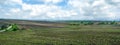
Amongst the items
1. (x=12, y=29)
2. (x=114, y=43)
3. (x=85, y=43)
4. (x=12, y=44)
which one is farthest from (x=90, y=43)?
(x=12, y=29)

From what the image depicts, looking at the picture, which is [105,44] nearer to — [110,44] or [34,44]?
[110,44]

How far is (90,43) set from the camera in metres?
37.2

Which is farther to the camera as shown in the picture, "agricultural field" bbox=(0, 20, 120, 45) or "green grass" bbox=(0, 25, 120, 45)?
"agricultural field" bbox=(0, 20, 120, 45)

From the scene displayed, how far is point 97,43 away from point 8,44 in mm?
11397

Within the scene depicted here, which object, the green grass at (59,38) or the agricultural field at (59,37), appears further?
the agricultural field at (59,37)

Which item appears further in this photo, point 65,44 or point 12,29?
point 12,29

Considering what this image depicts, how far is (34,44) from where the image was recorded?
1421 inches

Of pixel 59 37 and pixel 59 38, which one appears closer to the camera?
pixel 59 38

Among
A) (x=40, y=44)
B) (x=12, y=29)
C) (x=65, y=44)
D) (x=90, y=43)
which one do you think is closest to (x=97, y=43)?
(x=90, y=43)

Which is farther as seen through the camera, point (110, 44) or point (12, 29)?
point (12, 29)

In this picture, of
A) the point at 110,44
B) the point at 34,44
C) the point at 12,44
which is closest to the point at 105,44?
the point at 110,44

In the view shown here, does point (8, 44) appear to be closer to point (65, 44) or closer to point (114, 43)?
point (65, 44)

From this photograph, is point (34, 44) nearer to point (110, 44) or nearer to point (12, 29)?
point (110, 44)

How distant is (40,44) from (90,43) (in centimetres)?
654
